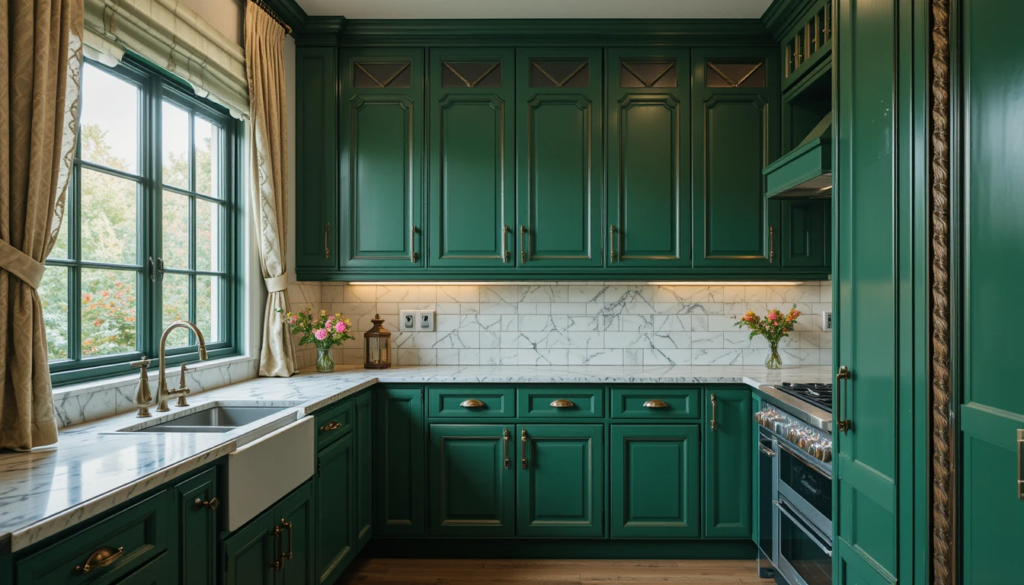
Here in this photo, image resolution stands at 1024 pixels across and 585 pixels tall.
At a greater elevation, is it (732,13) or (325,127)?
(732,13)

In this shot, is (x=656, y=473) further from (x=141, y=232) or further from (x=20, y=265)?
(x=20, y=265)

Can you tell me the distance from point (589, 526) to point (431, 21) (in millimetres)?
2826

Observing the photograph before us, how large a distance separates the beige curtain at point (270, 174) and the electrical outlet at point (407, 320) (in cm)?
72

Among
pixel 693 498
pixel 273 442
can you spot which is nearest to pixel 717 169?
pixel 693 498

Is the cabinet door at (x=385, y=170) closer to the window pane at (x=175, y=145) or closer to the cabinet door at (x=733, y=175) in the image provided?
the window pane at (x=175, y=145)

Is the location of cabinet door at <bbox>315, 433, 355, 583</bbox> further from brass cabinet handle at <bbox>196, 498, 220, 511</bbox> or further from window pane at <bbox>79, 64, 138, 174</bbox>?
window pane at <bbox>79, 64, 138, 174</bbox>

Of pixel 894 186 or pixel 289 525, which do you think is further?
pixel 289 525

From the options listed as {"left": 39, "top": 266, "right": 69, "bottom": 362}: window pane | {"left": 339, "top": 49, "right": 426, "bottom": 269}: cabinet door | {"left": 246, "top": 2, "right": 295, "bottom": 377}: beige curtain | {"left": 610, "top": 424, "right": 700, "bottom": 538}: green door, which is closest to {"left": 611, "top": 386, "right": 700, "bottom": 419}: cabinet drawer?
{"left": 610, "top": 424, "right": 700, "bottom": 538}: green door

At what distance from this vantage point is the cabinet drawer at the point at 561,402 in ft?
10.5

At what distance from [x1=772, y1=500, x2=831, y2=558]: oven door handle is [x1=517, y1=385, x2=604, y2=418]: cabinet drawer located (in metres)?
0.90

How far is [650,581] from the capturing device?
118 inches

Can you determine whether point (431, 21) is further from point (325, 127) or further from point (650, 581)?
point (650, 581)

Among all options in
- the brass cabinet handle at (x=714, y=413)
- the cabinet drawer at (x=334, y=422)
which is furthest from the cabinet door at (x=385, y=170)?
the brass cabinet handle at (x=714, y=413)

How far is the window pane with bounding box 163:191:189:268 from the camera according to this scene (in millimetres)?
A: 2647
